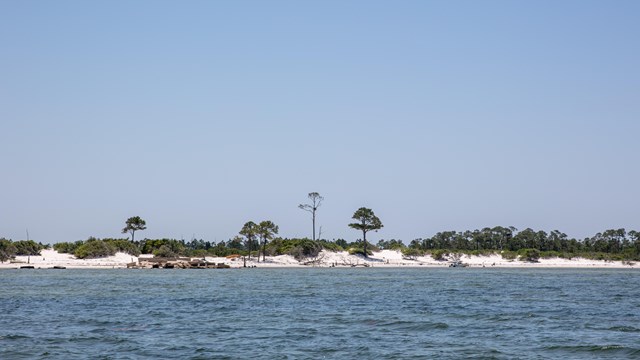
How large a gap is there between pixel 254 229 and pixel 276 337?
406 ft

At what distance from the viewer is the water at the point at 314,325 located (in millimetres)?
28500

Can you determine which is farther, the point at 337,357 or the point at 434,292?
the point at 434,292

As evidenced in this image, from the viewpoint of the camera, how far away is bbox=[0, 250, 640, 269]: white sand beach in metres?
133

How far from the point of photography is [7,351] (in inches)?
1096

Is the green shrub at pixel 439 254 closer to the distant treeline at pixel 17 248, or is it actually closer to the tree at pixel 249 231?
the tree at pixel 249 231

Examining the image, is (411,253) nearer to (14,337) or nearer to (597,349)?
(597,349)

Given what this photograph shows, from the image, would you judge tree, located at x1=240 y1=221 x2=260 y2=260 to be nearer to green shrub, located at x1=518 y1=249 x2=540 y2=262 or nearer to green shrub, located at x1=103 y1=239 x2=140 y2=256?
green shrub, located at x1=103 y1=239 x2=140 y2=256

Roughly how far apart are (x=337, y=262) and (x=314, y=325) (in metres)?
124

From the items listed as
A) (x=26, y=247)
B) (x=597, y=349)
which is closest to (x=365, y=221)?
(x=26, y=247)

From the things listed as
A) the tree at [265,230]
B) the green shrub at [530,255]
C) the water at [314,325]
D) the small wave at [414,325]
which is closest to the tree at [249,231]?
the tree at [265,230]

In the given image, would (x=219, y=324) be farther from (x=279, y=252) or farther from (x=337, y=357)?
(x=279, y=252)

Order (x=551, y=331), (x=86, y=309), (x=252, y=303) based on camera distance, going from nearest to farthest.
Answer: (x=551, y=331), (x=86, y=309), (x=252, y=303)

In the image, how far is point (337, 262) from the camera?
160 m

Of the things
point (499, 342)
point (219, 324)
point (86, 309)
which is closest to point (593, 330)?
point (499, 342)
